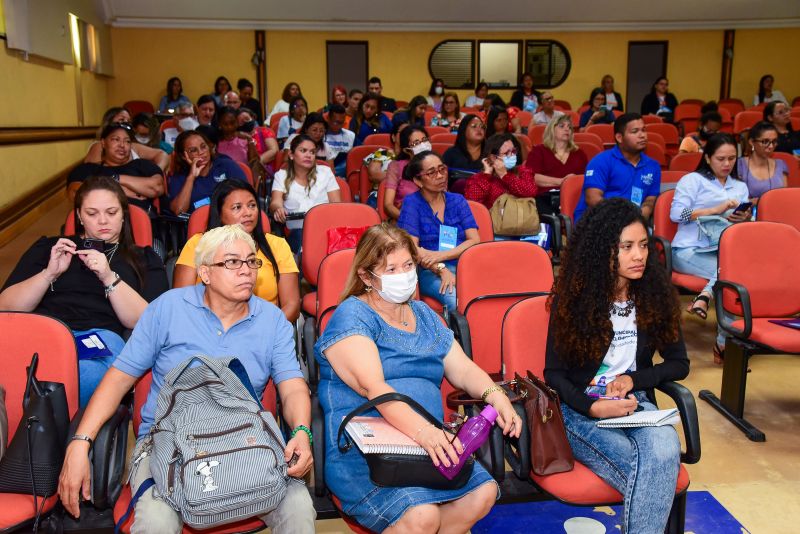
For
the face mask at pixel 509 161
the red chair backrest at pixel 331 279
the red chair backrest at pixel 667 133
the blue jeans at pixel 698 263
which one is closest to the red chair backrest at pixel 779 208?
the blue jeans at pixel 698 263

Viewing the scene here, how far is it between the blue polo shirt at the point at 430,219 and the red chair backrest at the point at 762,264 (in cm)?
126

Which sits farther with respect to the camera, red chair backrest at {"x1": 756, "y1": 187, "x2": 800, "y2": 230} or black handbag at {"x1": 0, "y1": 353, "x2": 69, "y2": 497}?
red chair backrest at {"x1": 756, "y1": 187, "x2": 800, "y2": 230}

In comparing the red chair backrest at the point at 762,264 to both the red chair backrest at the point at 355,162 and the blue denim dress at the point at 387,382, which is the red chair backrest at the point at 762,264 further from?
the red chair backrest at the point at 355,162

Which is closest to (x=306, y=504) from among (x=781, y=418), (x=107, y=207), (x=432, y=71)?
(x=107, y=207)

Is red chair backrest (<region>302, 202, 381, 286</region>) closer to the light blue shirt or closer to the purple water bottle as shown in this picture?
the light blue shirt

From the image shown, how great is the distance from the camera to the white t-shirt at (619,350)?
2350 mm

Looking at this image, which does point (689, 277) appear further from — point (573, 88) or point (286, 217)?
point (573, 88)

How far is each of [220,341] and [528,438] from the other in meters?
0.95

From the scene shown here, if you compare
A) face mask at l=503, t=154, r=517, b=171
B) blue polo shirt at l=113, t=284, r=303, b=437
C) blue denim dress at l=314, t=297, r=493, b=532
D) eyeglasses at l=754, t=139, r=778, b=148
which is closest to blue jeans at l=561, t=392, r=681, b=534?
blue denim dress at l=314, t=297, r=493, b=532

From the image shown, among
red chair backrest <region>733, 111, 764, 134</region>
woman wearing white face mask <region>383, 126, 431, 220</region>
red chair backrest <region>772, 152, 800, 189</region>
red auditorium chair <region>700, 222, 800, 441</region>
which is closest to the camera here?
red auditorium chair <region>700, 222, 800, 441</region>

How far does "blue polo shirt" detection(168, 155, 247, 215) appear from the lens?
4.71 metres

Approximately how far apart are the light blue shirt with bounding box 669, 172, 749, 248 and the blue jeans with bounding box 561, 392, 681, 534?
2422 millimetres

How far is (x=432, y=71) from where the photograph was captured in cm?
1372

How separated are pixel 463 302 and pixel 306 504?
132 centimetres
